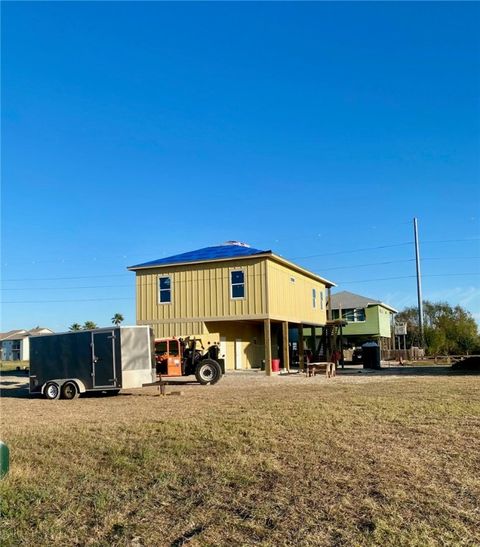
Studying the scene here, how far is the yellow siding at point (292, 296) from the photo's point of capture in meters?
26.7

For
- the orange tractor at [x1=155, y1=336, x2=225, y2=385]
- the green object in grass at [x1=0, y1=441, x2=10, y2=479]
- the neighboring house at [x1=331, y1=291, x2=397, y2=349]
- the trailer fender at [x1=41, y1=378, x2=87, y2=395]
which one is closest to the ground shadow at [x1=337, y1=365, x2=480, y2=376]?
the orange tractor at [x1=155, y1=336, x2=225, y2=385]

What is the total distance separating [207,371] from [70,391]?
5.13 meters

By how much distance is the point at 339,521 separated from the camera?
14.9 feet

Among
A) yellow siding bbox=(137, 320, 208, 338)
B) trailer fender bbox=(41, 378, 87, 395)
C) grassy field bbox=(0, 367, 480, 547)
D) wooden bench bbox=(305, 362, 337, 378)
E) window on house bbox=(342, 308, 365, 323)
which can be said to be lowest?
wooden bench bbox=(305, 362, 337, 378)

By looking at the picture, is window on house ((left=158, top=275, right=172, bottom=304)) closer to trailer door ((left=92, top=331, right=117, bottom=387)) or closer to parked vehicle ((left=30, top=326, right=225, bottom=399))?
parked vehicle ((left=30, top=326, right=225, bottom=399))

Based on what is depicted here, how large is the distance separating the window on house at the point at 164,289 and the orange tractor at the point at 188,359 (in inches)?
303

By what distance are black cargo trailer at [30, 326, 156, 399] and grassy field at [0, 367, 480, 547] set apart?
4993mm

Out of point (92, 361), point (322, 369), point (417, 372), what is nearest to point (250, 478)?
point (92, 361)

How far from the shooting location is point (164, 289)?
2838 cm

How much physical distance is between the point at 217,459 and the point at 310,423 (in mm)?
2685

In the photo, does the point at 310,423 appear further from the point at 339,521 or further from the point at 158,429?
the point at 339,521

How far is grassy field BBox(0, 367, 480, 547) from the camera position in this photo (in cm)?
442

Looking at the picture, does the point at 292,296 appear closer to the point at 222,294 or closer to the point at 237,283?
the point at 237,283

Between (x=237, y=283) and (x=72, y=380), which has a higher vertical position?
(x=237, y=283)
